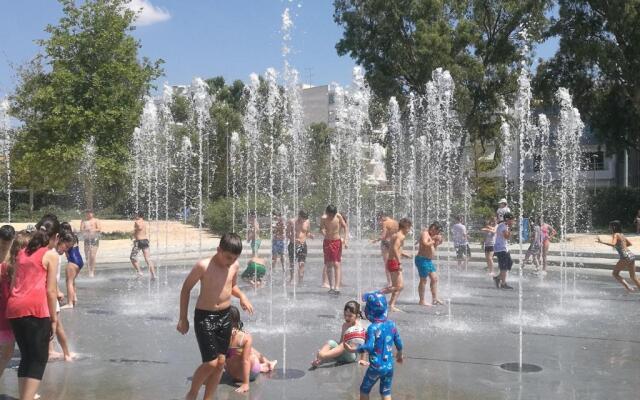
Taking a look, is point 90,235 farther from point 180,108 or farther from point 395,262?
point 180,108

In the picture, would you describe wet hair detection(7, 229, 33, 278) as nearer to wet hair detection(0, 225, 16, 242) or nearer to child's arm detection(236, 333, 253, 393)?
wet hair detection(0, 225, 16, 242)

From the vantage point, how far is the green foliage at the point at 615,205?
102ft

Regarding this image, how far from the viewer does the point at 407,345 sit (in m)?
7.38

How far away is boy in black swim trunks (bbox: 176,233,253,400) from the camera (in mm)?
4785

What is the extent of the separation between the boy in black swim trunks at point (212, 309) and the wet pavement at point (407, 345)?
0.74 meters

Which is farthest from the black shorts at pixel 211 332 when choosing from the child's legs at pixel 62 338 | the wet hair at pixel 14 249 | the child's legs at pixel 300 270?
the child's legs at pixel 300 270

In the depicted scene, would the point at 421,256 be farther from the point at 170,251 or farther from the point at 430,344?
the point at 170,251

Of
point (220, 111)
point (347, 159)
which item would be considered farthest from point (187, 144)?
point (347, 159)

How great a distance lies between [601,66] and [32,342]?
28930 millimetres

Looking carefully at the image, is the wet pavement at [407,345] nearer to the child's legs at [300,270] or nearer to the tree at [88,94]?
the child's legs at [300,270]

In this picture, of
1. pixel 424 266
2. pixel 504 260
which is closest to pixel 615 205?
pixel 504 260

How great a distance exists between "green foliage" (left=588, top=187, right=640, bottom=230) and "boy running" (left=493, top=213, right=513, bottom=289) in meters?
20.7

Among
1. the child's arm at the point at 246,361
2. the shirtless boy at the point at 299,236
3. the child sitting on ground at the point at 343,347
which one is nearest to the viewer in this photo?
the child's arm at the point at 246,361

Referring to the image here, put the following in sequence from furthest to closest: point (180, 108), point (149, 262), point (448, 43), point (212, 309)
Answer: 1. point (180, 108)
2. point (448, 43)
3. point (149, 262)
4. point (212, 309)
